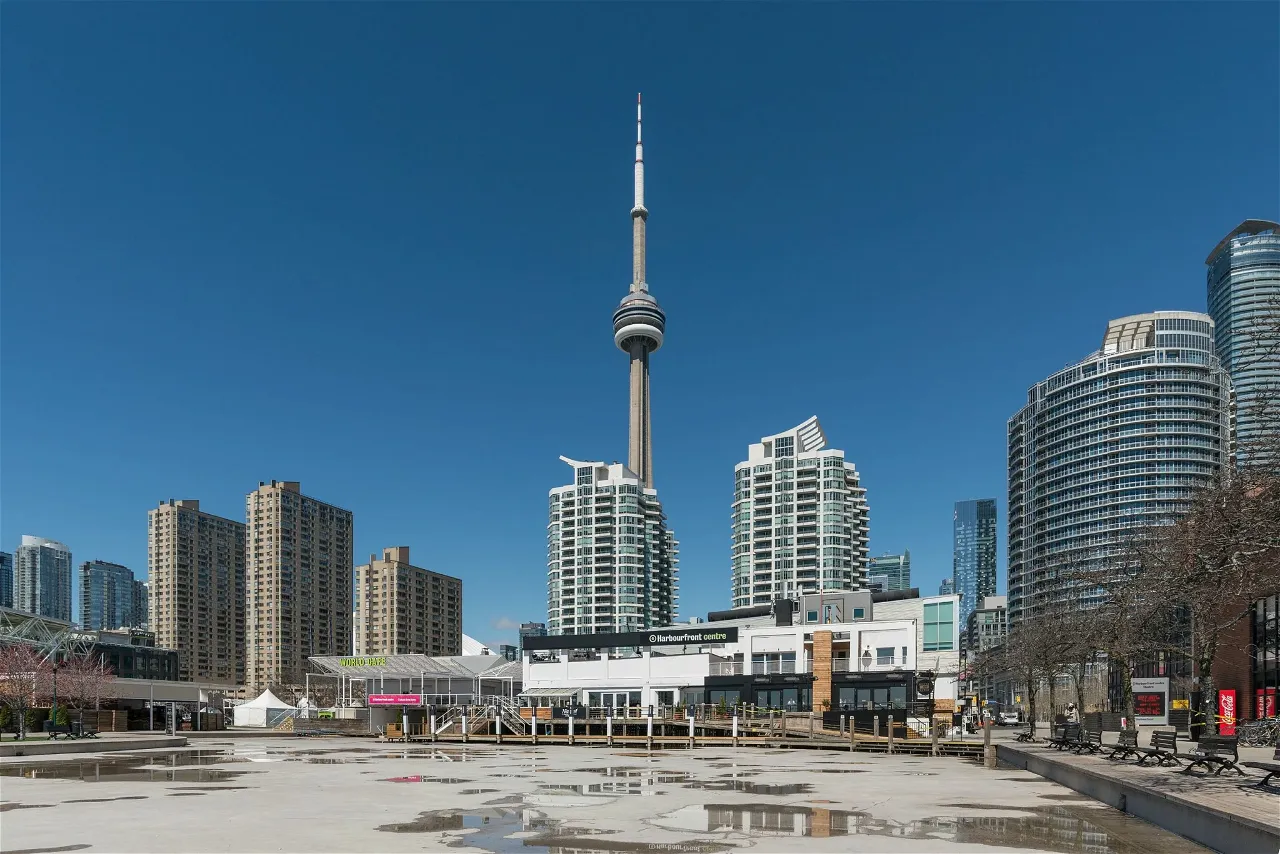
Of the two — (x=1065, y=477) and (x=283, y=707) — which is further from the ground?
(x=1065, y=477)

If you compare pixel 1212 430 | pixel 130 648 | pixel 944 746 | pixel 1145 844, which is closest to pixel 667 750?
pixel 944 746

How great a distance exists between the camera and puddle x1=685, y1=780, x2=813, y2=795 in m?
26.4

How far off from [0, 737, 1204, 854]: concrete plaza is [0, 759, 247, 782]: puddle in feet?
0.25

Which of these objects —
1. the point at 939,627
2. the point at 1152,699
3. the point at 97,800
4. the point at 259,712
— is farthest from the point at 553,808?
the point at 1152,699

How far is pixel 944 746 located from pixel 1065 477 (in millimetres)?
165881

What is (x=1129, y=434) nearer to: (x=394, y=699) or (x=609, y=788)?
(x=394, y=699)

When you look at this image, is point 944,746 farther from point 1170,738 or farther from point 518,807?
point 518,807

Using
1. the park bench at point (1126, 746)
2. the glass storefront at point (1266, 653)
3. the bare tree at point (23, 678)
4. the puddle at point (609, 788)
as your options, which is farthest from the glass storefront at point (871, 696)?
the bare tree at point (23, 678)

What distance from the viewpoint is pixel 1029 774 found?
33125mm

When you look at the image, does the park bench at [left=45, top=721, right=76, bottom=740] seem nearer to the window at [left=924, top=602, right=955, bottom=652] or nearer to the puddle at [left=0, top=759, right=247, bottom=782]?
the puddle at [left=0, top=759, right=247, bottom=782]

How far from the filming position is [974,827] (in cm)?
1942

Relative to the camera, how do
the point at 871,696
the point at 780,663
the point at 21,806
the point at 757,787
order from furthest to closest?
the point at 780,663, the point at 871,696, the point at 757,787, the point at 21,806

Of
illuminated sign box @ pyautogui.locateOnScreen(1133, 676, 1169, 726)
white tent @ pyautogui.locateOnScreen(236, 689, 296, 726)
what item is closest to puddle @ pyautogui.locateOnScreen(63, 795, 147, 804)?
white tent @ pyautogui.locateOnScreen(236, 689, 296, 726)

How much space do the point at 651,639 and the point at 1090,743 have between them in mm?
58848
